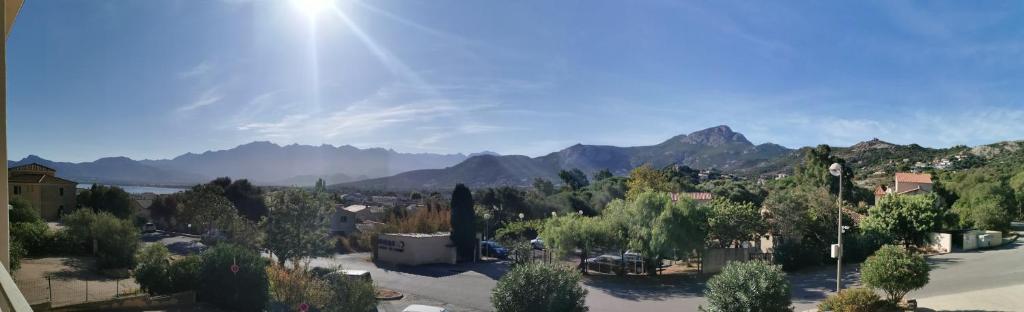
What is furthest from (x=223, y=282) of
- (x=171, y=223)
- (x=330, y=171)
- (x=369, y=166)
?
(x=369, y=166)

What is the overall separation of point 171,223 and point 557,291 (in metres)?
42.2

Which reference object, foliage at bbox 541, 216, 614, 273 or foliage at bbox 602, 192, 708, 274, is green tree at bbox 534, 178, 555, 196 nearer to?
foliage at bbox 541, 216, 614, 273

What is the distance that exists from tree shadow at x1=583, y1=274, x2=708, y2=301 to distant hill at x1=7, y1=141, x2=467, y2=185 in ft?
112

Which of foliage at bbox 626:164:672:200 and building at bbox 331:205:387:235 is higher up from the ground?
foliage at bbox 626:164:672:200

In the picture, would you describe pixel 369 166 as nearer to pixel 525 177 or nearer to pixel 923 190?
pixel 525 177

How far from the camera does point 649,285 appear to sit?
19094mm

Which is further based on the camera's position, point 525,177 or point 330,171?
point 525,177

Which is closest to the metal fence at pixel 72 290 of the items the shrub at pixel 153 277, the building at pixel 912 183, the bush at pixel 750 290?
the shrub at pixel 153 277

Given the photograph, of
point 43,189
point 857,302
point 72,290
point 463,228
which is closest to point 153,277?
point 72,290

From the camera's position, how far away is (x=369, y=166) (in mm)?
108562

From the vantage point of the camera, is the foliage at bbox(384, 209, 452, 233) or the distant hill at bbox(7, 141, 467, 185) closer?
the foliage at bbox(384, 209, 452, 233)

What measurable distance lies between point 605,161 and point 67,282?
132 m

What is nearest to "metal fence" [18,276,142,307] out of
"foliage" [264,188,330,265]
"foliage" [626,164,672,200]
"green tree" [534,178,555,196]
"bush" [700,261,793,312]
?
"foliage" [264,188,330,265]

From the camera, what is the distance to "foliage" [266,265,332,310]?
13047 mm
